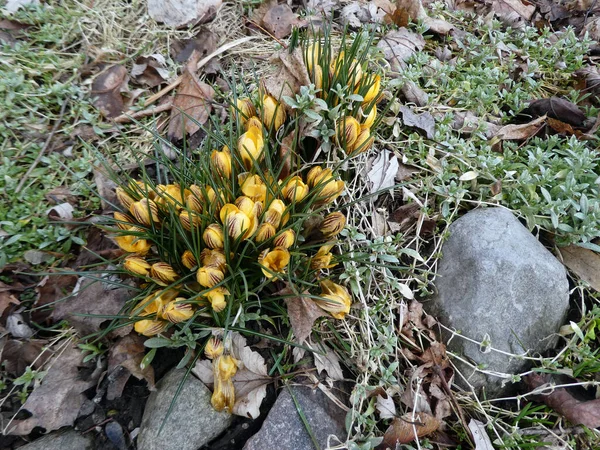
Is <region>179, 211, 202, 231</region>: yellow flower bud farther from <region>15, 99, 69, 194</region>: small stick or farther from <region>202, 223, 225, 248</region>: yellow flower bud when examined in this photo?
<region>15, 99, 69, 194</region>: small stick

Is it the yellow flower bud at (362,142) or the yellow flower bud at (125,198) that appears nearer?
the yellow flower bud at (125,198)

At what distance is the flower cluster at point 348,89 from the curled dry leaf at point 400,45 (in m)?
0.69

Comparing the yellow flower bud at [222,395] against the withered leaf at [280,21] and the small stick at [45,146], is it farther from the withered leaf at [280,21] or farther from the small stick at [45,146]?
the withered leaf at [280,21]

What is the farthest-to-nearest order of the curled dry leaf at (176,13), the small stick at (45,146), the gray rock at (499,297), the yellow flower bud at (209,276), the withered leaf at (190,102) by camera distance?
the curled dry leaf at (176,13) → the withered leaf at (190,102) → the small stick at (45,146) → the gray rock at (499,297) → the yellow flower bud at (209,276)

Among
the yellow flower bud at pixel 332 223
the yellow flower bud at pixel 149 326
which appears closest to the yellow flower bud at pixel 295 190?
the yellow flower bud at pixel 332 223

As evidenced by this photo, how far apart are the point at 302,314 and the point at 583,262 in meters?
1.17

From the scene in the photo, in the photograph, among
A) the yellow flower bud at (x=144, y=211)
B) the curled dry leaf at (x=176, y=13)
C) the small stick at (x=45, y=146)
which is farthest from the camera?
the curled dry leaf at (x=176, y=13)

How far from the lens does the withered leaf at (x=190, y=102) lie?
2223 millimetres

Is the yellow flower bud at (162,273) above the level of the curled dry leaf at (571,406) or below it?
above

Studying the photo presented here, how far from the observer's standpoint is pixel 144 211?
150 centimetres

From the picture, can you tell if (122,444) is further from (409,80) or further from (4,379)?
(409,80)

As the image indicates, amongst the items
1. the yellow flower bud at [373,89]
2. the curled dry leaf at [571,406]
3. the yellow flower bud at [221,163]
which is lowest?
the curled dry leaf at [571,406]

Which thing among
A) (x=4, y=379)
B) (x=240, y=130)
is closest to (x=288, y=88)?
(x=240, y=130)

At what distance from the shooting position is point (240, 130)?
1709 mm
